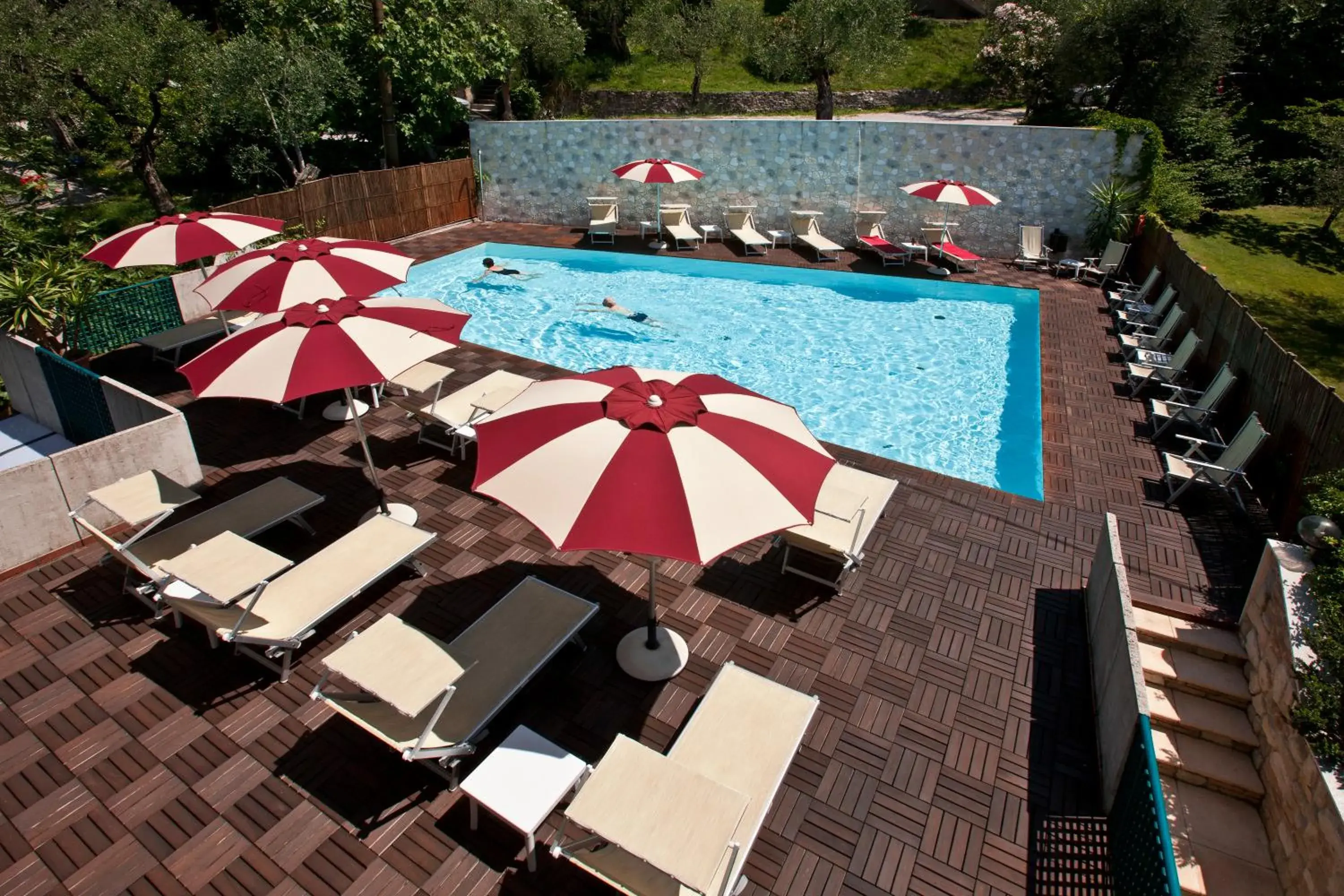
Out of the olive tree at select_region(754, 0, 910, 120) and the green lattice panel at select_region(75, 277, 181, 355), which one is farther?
the olive tree at select_region(754, 0, 910, 120)

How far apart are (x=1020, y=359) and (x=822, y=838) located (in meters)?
11.1

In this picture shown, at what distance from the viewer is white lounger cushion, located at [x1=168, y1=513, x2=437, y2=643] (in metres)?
5.70

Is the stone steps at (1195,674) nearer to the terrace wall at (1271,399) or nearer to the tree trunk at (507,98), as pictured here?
the terrace wall at (1271,399)

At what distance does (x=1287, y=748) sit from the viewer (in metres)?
4.82

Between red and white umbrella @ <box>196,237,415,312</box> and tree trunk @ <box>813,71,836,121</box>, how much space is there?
2131cm

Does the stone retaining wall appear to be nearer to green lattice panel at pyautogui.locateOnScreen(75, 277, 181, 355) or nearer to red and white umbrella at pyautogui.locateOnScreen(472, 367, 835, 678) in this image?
green lattice panel at pyautogui.locateOnScreen(75, 277, 181, 355)

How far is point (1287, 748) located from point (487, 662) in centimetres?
563

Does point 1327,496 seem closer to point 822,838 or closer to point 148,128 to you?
point 822,838

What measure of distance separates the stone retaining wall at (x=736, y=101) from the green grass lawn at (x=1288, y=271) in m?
18.6

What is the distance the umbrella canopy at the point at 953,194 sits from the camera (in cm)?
1553

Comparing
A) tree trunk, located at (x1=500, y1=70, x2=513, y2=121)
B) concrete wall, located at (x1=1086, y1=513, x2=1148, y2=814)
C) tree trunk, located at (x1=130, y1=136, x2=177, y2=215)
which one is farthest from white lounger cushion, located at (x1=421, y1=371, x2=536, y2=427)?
tree trunk, located at (x1=500, y1=70, x2=513, y2=121)

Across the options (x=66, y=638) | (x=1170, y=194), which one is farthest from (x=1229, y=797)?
(x=1170, y=194)

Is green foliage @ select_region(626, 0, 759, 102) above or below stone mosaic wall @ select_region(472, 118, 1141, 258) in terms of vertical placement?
above

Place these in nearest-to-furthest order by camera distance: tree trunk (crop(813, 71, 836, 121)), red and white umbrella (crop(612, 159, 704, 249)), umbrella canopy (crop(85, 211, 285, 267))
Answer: umbrella canopy (crop(85, 211, 285, 267)) < red and white umbrella (crop(612, 159, 704, 249)) < tree trunk (crop(813, 71, 836, 121))
